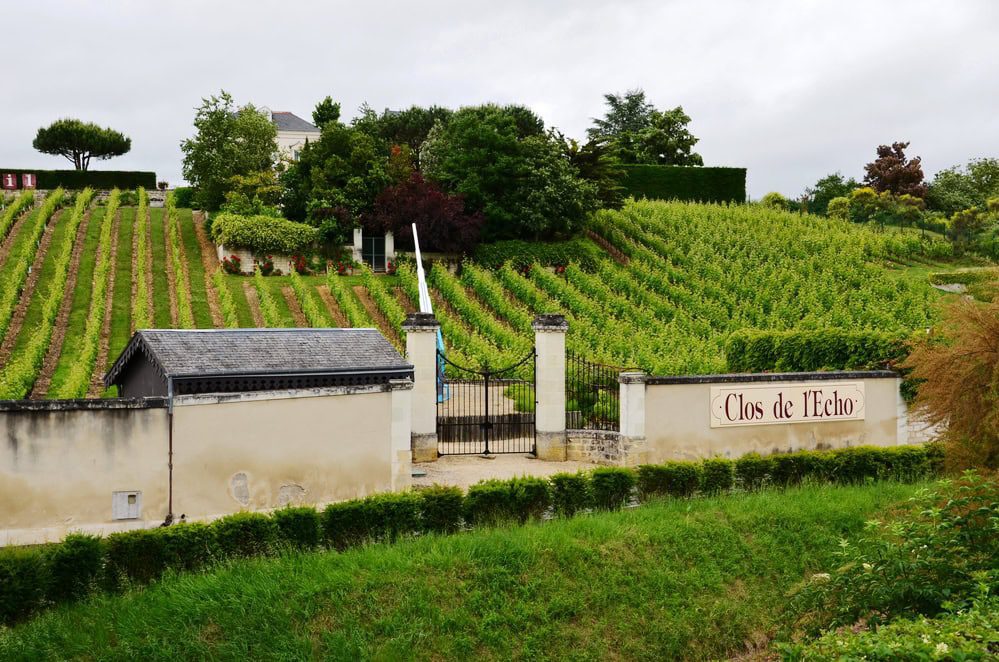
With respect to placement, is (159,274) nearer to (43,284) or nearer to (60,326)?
(43,284)

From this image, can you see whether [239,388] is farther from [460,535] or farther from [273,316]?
[273,316]

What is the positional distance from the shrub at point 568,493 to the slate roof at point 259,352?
269cm

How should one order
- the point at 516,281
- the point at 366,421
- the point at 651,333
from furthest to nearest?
1. the point at 516,281
2. the point at 651,333
3. the point at 366,421

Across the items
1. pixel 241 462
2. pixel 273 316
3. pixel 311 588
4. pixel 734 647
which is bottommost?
pixel 734 647

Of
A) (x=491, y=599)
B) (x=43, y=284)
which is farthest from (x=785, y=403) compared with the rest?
(x=43, y=284)

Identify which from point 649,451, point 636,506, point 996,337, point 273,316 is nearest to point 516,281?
point 273,316

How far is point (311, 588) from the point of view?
967 cm

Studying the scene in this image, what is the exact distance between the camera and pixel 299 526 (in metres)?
10.6

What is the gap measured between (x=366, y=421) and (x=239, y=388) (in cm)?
182

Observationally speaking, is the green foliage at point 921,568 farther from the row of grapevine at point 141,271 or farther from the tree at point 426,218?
the tree at point 426,218

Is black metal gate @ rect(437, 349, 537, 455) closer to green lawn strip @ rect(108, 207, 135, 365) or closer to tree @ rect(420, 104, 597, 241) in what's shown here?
green lawn strip @ rect(108, 207, 135, 365)

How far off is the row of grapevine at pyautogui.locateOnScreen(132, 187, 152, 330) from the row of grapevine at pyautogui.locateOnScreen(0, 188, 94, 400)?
2.24m

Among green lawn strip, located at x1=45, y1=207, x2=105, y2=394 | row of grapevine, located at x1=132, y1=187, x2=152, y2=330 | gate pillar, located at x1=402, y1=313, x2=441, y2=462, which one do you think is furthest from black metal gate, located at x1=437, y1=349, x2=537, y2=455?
row of grapevine, located at x1=132, y1=187, x2=152, y2=330

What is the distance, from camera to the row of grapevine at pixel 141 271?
2772 cm
